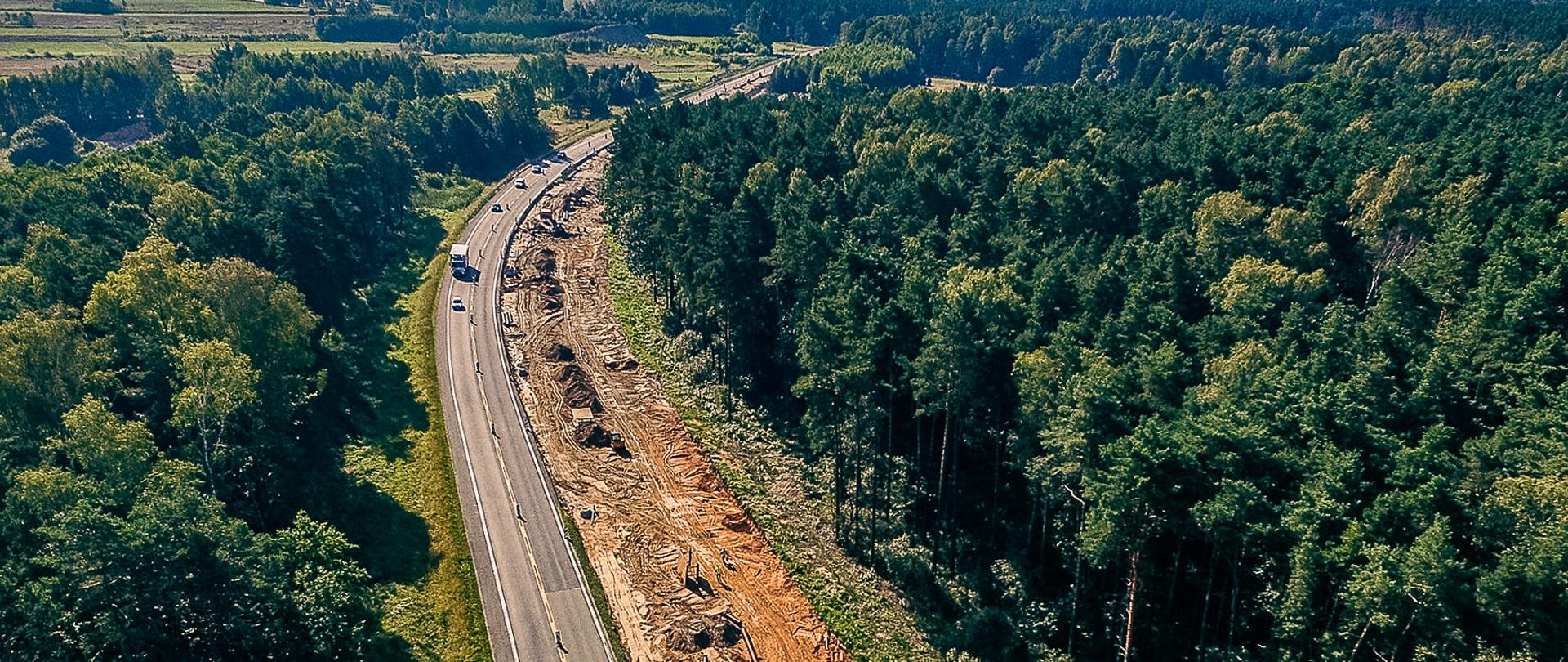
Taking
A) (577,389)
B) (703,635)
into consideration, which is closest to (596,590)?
(703,635)

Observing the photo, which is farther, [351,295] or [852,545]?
[351,295]

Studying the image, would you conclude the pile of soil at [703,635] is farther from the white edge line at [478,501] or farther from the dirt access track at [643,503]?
the white edge line at [478,501]

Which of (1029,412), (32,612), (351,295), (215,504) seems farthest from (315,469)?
(1029,412)

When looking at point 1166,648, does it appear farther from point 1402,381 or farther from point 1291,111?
point 1291,111

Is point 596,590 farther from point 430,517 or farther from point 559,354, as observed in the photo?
point 559,354

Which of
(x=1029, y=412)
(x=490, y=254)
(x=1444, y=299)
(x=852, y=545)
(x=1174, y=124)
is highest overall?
(x=1174, y=124)

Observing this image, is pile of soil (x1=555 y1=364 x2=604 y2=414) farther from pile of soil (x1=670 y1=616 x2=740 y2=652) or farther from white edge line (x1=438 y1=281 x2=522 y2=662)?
pile of soil (x1=670 y1=616 x2=740 y2=652)

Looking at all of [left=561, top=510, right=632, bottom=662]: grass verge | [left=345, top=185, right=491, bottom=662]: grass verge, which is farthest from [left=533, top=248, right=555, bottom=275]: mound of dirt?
[left=561, top=510, right=632, bottom=662]: grass verge

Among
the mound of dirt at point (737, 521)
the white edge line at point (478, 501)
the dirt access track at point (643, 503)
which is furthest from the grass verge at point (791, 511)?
the white edge line at point (478, 501)
